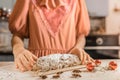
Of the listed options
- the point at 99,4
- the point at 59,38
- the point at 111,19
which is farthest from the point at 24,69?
the point at 111,19

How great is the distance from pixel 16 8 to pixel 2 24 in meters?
1.54

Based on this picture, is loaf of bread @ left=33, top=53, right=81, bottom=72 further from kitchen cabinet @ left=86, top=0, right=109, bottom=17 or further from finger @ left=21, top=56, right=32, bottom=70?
kitchen cabinet @ left=86, top=0, right=109, bottom=17

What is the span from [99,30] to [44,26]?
76.3 inches

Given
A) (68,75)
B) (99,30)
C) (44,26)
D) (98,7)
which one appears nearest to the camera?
(68,75)

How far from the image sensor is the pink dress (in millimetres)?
827

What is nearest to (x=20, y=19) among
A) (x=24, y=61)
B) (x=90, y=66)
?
(x=24, y=61)

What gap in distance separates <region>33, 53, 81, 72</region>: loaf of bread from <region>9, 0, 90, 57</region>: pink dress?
0.44ft

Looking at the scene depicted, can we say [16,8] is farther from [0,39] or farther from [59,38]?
[0,39]

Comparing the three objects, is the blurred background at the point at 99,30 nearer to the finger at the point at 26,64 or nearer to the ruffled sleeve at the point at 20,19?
the ruffled sleeve at the point at 20,19

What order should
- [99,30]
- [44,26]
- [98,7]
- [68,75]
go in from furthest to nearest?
[99,30]
[98,7]
[44,26]
[68,75]

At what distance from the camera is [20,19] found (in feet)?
2.72

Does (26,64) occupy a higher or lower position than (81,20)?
lower

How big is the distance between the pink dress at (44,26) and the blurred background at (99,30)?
132cm

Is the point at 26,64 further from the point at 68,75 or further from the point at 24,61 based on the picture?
the point at 68,75
